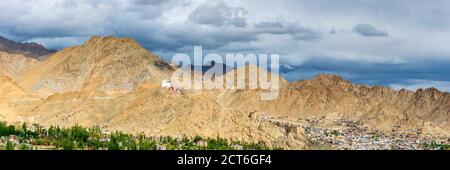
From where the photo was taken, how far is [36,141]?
199125mm
